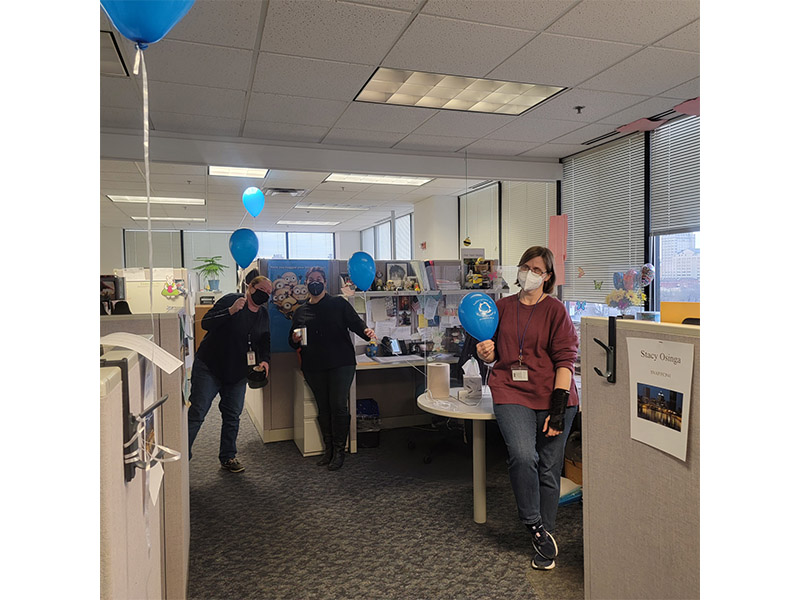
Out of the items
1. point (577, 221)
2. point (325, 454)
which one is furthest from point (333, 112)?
point (577, 221)

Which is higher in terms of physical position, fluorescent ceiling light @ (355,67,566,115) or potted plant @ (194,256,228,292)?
fluorescent ceiling light @ (355,67,566,115)

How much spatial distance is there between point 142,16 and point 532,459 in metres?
2.21

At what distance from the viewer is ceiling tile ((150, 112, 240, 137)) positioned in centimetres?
399

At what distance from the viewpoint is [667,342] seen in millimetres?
1421

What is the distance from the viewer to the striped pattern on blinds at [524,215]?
6055mm

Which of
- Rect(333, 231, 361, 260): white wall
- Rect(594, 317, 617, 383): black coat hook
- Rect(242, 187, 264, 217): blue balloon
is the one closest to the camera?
Rect(594, 317, 617, 383): black coat hook

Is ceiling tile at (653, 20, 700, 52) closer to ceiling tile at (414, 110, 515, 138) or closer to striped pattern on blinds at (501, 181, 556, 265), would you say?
ceiling tile at (414, 110, 515, 138)

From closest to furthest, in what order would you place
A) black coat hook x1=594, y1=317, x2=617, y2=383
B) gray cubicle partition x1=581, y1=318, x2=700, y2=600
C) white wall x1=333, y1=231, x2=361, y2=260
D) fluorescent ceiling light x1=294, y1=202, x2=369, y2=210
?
gray cubicle partition x1=581, y1=318, x2=700, y2=600
black coat hook x1=594, y1=317, x2=617, y2=383
fluorescent ceiling light x1=294, y1=202, x2=369, y2=210
white wall x1=333, y1=231, x2=361, y2=260

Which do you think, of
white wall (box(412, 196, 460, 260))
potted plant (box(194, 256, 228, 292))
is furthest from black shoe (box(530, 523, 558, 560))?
potted plant (box(194, 256, 228, 292))

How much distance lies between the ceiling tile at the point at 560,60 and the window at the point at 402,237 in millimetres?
6268

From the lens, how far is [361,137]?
15.5 ft

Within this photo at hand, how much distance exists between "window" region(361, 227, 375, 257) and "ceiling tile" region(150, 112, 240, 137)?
749 cm
